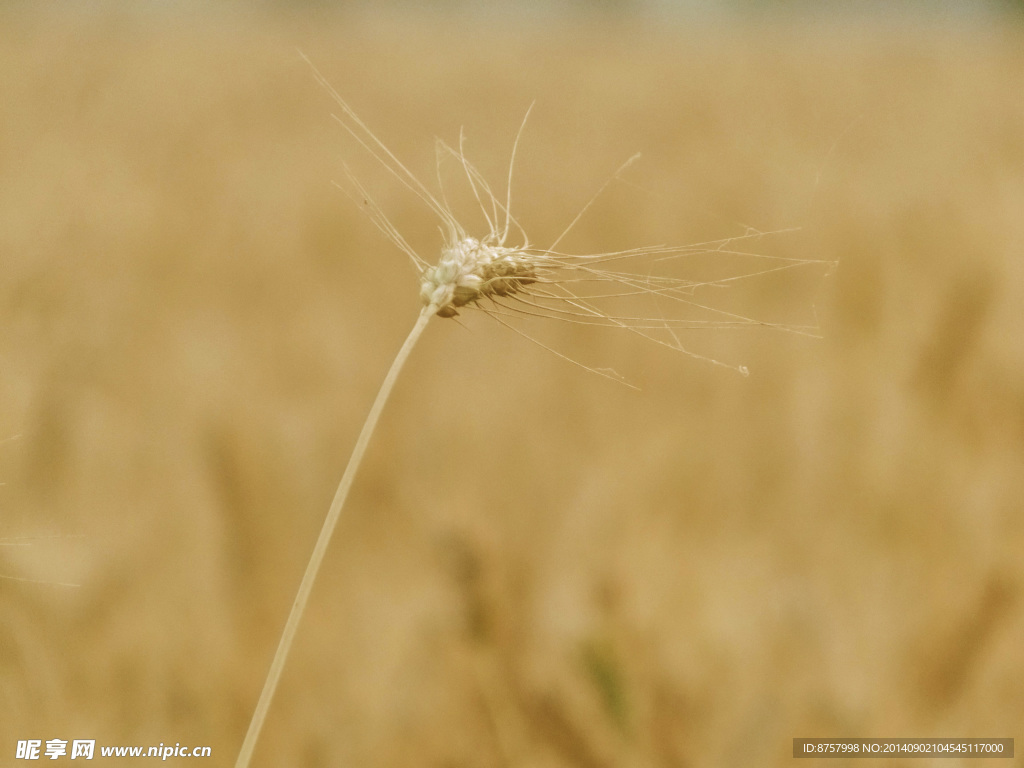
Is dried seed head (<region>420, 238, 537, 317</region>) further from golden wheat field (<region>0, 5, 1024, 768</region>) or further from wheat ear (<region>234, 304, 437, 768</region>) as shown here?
golden wheat field (<region>0, 5, 1024, 768</region>)

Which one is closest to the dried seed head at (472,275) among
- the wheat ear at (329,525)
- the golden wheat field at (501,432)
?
the wheat ear at (329,525)

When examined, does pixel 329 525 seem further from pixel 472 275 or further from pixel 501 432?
pixel 501 432

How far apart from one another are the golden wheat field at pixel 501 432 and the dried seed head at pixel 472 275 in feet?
1.36

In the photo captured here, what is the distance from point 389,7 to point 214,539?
11.1 ft

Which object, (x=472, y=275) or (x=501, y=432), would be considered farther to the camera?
(x=501, y=432)

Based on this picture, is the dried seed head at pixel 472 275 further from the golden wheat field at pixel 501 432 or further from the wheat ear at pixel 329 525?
the golden wheat field at pixel 501 432

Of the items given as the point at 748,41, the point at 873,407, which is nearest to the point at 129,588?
the point at 873,407

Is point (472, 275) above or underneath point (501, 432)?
underneath

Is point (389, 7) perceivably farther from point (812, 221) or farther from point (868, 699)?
point (868, 699)

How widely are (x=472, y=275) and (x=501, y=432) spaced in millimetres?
1276

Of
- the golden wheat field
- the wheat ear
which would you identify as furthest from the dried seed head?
the golden wheat field

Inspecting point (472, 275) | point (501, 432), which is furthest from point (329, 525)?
point (501, 432)

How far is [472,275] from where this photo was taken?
0.30 m

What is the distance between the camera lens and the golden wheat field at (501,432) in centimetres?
98
